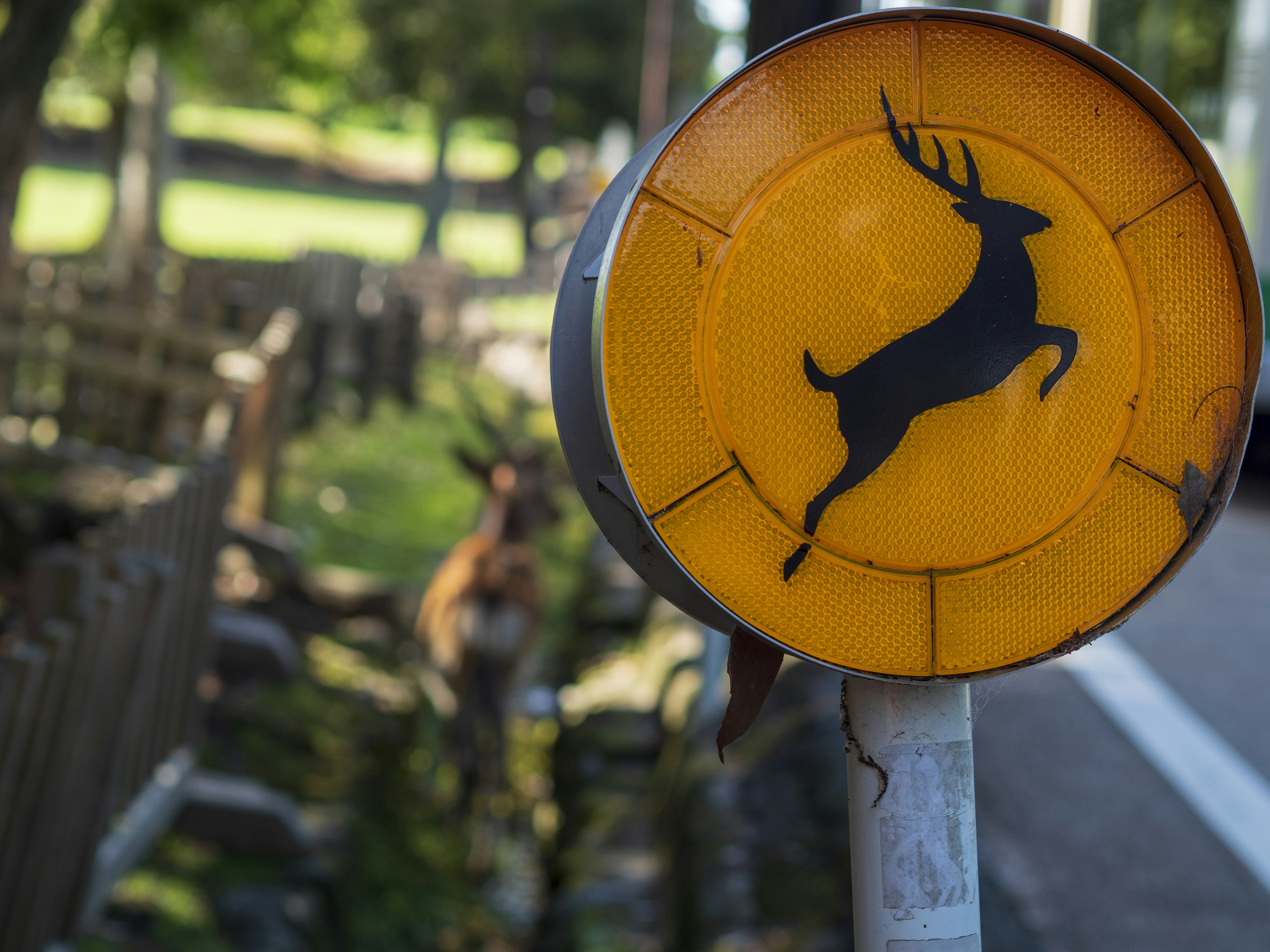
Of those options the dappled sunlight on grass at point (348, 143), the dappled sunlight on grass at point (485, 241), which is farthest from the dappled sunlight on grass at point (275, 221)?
the dappled sunlight on grass at point (348, 143)

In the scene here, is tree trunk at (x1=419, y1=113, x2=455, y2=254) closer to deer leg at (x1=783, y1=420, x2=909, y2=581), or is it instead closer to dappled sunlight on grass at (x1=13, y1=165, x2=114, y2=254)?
dappled sunlight on grass at (x1=13, y1=165, x2=114, y2=254)

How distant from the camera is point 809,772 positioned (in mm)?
3918

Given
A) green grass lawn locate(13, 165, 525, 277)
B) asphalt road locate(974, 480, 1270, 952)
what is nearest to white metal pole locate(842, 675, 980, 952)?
asphalt road locate(974, 480, 1270, 952)

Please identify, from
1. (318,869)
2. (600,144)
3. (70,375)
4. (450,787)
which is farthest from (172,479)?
(600,144)

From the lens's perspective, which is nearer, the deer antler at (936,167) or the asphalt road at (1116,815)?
the deer antler at (936,167)

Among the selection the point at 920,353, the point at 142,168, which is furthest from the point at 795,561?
the point at 142,168

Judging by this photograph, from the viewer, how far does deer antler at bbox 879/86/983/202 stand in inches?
38.9

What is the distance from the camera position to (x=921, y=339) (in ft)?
3.21

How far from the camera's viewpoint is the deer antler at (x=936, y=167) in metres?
0.99

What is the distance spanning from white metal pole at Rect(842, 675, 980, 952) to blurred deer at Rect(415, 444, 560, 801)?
5.14 m

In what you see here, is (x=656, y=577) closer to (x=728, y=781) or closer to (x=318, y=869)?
(x=728, y=781)

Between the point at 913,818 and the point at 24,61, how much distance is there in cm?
559

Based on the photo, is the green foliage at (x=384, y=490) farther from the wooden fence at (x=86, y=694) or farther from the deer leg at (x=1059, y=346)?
the deer leg at (x=1059, y=346)

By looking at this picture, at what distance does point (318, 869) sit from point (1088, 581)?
417cm
